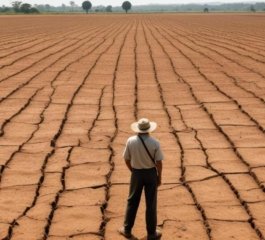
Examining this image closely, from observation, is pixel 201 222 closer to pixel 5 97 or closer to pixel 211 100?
pixel 211 100

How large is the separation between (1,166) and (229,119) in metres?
3.20

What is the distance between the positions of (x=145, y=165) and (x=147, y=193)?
A: 0.69 ft

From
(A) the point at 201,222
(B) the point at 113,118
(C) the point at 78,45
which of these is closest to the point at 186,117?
(B) the point at 113,118

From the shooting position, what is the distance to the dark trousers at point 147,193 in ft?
11.1

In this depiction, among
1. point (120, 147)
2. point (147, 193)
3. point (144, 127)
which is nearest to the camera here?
point (144, 127)

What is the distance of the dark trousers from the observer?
11.1 feet

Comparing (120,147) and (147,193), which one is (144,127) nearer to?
(147,193)

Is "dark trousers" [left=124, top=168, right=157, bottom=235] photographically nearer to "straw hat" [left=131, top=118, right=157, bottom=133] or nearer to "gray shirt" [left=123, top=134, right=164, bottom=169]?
"gray shirt" [left=123, top=134, right=164, bottom=169]

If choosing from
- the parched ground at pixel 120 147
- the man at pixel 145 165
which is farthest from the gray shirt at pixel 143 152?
the parched ground at pixel 120 147

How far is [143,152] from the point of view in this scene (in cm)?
332

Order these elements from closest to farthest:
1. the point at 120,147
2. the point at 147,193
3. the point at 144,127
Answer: the point at 144,127
the point at 147,193
the point at 120,147

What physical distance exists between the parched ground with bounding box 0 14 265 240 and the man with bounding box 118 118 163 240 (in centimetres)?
26

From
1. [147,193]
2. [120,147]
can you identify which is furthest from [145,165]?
[120,147]

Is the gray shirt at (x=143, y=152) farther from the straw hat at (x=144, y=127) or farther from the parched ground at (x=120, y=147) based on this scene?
the parched ground at (x=120, y=147)
